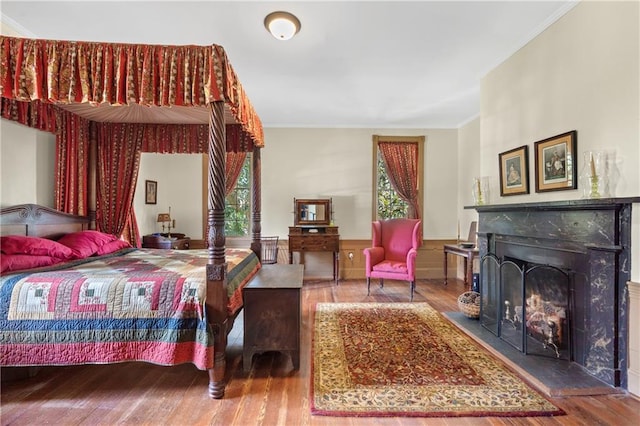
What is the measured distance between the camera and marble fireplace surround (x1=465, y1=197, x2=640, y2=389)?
202cm

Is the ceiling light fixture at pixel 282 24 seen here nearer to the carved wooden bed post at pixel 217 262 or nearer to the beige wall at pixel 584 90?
the carved wooden bed post at pixel 217 262

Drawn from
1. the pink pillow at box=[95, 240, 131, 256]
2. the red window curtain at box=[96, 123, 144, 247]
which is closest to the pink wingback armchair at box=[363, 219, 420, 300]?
the pink pillow at box=[95, 240, 131, 256]

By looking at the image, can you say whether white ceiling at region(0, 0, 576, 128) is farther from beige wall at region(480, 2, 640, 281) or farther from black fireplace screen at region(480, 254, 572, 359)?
black fireplace screen at region(480, 254, 572, 359)

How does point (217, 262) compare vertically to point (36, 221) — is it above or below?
below

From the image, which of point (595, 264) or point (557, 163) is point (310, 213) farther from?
point (595, 264)

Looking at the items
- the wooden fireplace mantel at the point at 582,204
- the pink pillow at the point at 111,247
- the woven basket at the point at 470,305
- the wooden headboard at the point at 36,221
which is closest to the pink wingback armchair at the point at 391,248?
the woven basket at the point at 470,305

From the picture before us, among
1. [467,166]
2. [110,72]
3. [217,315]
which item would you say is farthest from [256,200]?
[467,166]

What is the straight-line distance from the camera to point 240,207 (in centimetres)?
578

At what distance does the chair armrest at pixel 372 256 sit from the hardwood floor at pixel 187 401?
7.24ft

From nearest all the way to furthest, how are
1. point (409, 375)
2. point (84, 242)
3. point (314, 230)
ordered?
1. point (409, 375)
2. point (84, 242)
3. point (314, 230)

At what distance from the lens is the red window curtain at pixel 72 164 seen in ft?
10.4

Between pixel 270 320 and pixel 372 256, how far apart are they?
2.59 m

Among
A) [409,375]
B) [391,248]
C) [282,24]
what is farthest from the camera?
[391,248]

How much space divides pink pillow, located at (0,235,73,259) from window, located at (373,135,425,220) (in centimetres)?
458
